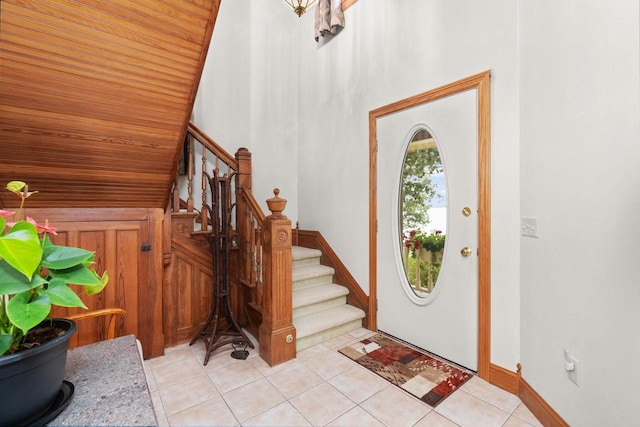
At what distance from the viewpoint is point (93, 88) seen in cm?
149

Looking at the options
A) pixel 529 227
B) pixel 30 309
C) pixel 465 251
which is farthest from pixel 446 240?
pixel 30 309

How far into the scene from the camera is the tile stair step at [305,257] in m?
3.31

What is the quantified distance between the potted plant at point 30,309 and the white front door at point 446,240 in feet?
7.21

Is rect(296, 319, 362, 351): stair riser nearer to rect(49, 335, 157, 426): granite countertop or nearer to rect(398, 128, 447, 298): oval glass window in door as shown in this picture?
rect(398, 128, 447, 298): oval glass window in door

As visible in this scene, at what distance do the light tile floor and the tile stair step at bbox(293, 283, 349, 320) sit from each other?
0.51 m

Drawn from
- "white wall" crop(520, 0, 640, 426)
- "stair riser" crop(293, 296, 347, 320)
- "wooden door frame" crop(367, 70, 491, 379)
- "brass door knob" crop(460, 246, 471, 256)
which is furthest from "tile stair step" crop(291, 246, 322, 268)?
"white wall" crop(520, 0, 640, 426)

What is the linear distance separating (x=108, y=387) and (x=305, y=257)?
8.52 feet

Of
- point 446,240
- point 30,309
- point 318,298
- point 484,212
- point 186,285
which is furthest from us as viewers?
point 318,298

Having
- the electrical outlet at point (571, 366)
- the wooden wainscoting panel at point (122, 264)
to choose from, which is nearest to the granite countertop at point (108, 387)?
the wooden wainscoting panel at point (122, 264)

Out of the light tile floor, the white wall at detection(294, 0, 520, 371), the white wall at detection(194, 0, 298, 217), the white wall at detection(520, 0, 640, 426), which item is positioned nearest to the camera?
the white wall at detection(520, 0, 640, 426)

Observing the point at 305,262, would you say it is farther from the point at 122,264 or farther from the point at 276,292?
the point at 122,264

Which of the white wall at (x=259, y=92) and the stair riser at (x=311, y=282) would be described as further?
the white wall at (x=259, y=92)

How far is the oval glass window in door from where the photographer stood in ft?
7.91

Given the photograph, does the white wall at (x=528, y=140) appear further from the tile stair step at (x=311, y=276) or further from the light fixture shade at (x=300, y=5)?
the light fixture shade at (x=300, y=5)
